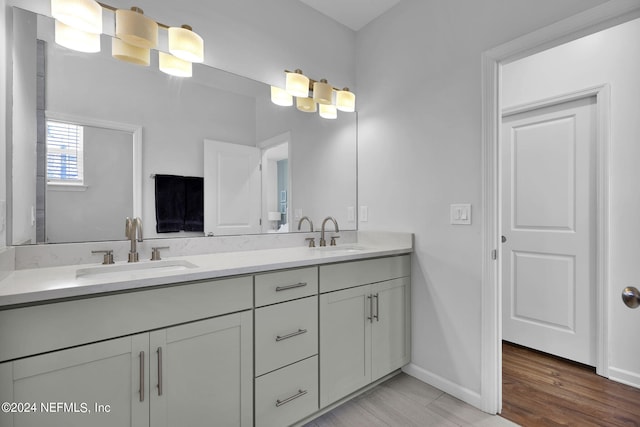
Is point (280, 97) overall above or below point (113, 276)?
above

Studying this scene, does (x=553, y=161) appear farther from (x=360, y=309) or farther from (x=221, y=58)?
(x=221, y=58)

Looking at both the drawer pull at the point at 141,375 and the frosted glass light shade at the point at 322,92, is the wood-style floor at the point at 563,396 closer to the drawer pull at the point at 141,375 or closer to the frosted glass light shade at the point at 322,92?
the drawer pull at the point at 141,375

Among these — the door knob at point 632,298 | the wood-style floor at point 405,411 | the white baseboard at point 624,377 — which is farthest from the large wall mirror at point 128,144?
the white baseboard at point 624,377

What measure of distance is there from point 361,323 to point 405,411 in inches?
21.4

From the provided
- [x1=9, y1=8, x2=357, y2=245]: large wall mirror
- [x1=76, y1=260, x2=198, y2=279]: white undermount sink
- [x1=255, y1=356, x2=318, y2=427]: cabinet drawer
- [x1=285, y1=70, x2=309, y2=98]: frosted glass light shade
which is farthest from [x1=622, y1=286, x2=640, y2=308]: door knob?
[x1=285, y1=70, x2=309, y2=98]: frosted glass light shade

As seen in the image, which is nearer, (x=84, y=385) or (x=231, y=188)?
(x=84, y=385)

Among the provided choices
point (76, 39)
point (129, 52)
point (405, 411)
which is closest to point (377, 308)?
point (405, 411)

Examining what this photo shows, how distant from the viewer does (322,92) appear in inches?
90.5

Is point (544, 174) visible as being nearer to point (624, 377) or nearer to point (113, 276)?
point (624, 377)

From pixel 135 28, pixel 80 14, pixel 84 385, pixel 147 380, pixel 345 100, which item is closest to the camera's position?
pixel 84 385

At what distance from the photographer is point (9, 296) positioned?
2.95ft

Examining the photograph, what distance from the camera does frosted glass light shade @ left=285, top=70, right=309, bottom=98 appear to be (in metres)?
2.17

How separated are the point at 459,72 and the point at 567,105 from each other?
109 cm

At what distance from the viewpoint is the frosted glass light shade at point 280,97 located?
7.07ft
